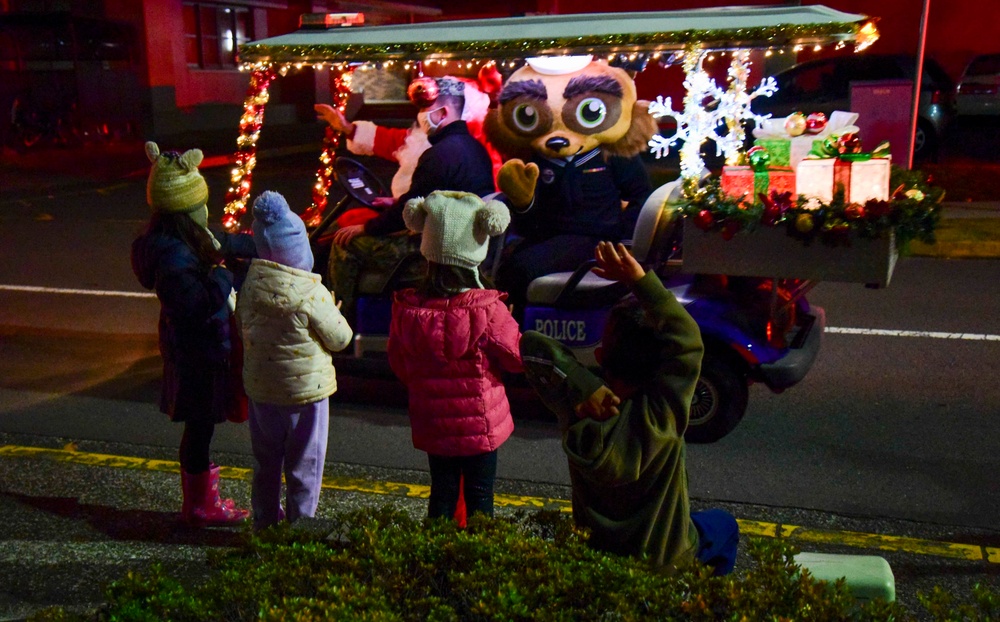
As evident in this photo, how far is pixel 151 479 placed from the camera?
5.36 meters

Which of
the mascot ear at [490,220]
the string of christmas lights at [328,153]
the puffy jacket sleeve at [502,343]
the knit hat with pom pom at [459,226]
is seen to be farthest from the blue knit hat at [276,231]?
the string of christmas lights at [328,153]

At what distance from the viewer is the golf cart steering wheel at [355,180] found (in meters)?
6.38

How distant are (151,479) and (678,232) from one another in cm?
301

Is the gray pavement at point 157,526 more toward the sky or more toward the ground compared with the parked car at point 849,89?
more toward the ground

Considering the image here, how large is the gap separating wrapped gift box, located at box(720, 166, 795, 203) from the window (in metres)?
24.1

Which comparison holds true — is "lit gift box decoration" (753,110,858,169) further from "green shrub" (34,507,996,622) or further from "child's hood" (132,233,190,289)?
"green shrub" (34,507,996,622)

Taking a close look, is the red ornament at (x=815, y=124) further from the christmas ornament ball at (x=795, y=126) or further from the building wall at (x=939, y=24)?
the building wall at (x=939, y=24)

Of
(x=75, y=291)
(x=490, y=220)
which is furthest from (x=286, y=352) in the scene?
(x=75, y=291)

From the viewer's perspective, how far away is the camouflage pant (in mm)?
5926

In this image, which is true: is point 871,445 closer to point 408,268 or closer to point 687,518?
point 408,268

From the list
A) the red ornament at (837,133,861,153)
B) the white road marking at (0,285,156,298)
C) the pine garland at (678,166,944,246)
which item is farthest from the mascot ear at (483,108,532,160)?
the white road marking at (0,285,156,298)

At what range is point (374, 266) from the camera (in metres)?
6.01

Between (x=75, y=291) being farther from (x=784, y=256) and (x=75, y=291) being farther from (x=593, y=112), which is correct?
(x=784, y=256)

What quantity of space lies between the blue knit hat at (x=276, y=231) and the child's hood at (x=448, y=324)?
0.61 meters
